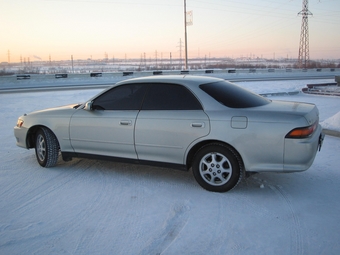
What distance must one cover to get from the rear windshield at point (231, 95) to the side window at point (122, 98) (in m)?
1.01

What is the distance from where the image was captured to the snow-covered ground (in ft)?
11.2

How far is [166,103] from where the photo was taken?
5.02m

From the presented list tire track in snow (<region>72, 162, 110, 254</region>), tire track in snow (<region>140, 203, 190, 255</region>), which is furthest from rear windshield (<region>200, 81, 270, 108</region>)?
tire track in snow (<region>72, 162, 110, 254</region>)

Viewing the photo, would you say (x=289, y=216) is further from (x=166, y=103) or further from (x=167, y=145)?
(x=166, y=103)

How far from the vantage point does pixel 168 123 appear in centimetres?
484

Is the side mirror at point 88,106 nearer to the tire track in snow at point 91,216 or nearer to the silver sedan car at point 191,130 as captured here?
the silver sedan car at point 191,130

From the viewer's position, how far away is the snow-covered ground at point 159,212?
3.40m

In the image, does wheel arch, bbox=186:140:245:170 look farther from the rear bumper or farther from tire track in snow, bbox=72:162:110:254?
tire track in snow, bbox=72:162:110:254

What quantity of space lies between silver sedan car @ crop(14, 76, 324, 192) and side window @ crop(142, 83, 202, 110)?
0.01 metres

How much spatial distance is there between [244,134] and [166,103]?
127 centimetres

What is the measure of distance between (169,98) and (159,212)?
172cm

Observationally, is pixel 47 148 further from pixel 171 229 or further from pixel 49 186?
pixel 171 229

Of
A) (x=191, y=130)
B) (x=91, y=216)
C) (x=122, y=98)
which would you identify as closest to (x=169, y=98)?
(x=191, y=130)

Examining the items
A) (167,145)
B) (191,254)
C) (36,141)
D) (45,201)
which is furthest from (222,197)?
(36,141)
